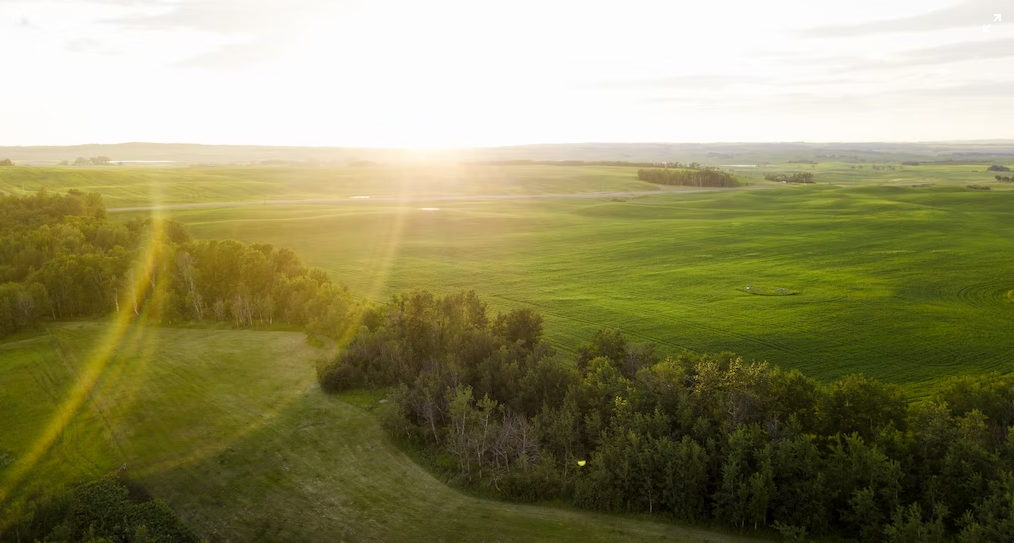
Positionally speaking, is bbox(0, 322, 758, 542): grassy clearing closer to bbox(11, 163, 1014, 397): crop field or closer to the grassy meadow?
the grassy meadow

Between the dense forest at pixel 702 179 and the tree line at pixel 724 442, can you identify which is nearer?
the tree line at pixel 724 442

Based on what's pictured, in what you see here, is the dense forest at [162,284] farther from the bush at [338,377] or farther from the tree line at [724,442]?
the tree line at [724,442]

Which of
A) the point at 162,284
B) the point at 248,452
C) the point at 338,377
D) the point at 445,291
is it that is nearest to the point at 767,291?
the point at 445,291

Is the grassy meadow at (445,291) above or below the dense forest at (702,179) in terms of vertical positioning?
below

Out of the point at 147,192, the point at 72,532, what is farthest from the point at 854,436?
the point at 147,192

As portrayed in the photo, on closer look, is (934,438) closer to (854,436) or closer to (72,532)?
(854,436)

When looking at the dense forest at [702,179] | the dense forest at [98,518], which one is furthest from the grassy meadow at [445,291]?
the dense forest at [702,179]

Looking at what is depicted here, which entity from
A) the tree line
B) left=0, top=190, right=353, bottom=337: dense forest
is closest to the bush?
Answer: the tree line
